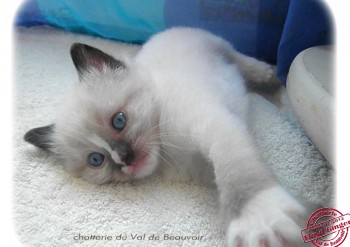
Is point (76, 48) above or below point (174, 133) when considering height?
above

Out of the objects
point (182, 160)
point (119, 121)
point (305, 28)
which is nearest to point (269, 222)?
point (182, 160)

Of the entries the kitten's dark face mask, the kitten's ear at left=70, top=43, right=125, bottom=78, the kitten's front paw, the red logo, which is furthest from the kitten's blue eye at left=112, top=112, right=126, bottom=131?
the red logo

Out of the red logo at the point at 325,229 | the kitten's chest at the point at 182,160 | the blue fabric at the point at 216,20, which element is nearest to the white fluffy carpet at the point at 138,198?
the kitten's chest at the point at 182,160

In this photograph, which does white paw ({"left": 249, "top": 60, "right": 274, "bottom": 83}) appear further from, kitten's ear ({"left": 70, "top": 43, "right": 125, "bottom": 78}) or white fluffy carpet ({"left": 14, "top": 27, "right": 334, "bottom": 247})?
kitten's ear ({"left": 70, "top": 43, "right": 125, "bottom": 78})

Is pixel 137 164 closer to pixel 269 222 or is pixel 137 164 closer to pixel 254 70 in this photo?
pixel 269 222

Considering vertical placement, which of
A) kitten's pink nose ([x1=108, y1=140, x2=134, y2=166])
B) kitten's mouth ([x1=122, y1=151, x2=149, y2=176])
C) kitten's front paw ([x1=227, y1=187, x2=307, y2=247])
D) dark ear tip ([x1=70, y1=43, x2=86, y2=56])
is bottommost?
kitten's mouth ([x1=122, y1=151, x2=149, y2=176])

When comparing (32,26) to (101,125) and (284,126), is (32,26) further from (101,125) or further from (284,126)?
(284,126)
